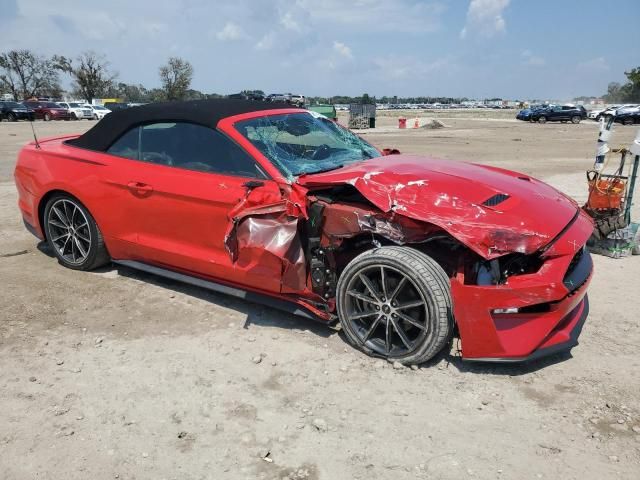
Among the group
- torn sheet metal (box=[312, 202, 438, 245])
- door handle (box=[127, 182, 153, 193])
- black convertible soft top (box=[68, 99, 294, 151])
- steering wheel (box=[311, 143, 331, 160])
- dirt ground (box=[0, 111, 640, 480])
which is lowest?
dirt ground (box=[0, 111, 640, 480])

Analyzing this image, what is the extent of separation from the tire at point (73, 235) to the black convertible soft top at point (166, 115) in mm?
573

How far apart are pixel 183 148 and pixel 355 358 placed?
2059 mm

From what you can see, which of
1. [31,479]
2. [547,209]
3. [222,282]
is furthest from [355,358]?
[31,479]

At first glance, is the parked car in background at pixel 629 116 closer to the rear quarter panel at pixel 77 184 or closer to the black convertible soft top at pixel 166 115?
the black convertible soft top at pixel 166 115

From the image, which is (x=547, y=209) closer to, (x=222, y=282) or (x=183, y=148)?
(x=222, y=282)

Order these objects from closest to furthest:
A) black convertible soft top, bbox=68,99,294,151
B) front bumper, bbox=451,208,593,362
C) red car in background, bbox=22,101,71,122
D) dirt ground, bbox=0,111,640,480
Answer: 1. dirt ground, bbox=0,111,640,480
2. front bumper, bbox=451,208,593,362
3. black convertible soft top, bbox=68,99,294,151
4. red car in background, bbox=22,101,71,122

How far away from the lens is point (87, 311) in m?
4.11

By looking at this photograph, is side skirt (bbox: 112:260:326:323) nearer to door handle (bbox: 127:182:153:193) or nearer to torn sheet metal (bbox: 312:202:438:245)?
torn sheet metal (bbox: 312:202:438:245)

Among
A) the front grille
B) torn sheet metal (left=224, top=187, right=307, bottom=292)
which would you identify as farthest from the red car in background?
the front grille

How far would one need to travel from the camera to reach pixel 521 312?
9.64 ft

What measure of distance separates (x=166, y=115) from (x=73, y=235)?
1.50 metres

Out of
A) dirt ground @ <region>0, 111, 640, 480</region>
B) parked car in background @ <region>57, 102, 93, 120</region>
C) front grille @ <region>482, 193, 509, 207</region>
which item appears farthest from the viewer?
parked car in background @ <region>57, 102, 93, 120</region>

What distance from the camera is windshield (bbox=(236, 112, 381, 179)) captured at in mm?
3746

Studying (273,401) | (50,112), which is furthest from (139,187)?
(50,112)
